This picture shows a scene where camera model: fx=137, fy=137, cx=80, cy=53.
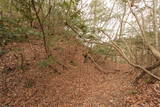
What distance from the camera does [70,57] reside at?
973 cm

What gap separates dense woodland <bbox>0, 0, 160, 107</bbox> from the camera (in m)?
5.11

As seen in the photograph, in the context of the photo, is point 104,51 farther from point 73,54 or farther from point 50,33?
point 50,33

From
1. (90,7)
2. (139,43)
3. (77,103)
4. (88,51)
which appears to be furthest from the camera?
(88,51)

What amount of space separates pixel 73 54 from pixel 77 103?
510 centimetres

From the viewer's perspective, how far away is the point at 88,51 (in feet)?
34.6

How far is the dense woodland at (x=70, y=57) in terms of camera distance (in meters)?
5.11

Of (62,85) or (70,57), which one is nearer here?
(62,85)

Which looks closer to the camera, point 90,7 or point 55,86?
point 55,86

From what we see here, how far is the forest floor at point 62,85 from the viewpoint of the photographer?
16.6 feet

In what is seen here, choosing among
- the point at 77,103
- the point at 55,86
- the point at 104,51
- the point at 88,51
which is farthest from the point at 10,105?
the point at 104,51

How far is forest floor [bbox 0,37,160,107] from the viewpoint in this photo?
199 inches

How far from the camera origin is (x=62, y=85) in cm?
694

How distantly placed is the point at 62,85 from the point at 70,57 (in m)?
3.10

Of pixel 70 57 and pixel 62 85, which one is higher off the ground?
pixel 70 57
